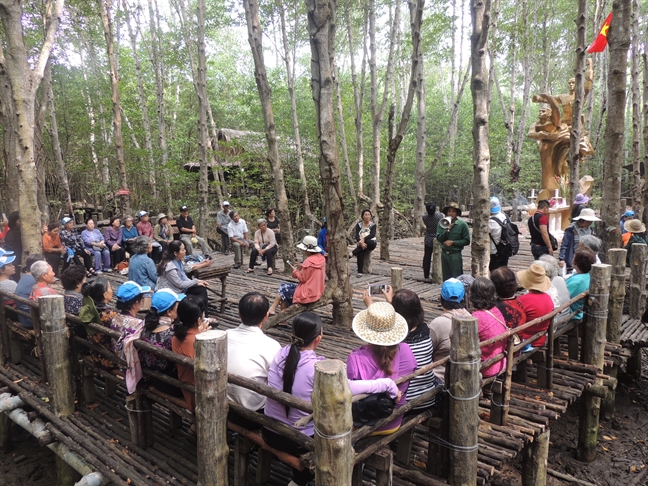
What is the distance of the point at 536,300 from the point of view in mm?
4043

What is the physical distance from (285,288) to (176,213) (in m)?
15.2

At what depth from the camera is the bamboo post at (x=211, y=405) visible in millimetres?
2574

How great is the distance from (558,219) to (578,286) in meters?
9.14

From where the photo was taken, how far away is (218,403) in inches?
104

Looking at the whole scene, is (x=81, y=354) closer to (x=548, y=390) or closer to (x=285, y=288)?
(x=285, y=288)

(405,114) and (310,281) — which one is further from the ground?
(405,114)

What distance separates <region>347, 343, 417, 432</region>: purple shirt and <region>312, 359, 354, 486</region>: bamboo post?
0.52m

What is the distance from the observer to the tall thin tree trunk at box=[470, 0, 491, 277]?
5613 millimetres

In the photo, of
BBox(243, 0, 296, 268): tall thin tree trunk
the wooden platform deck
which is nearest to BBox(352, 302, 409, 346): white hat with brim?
the wooden platform deck

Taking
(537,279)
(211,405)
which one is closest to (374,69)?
(537,279)

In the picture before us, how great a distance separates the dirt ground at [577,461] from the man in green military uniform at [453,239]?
2.71m

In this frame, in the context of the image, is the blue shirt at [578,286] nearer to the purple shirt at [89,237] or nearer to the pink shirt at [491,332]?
the pink shirt at [491,332]

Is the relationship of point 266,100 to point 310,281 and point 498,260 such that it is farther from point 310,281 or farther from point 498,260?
point 498,260

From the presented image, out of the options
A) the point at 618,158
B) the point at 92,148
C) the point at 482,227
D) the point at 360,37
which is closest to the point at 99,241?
the point at 482,227
